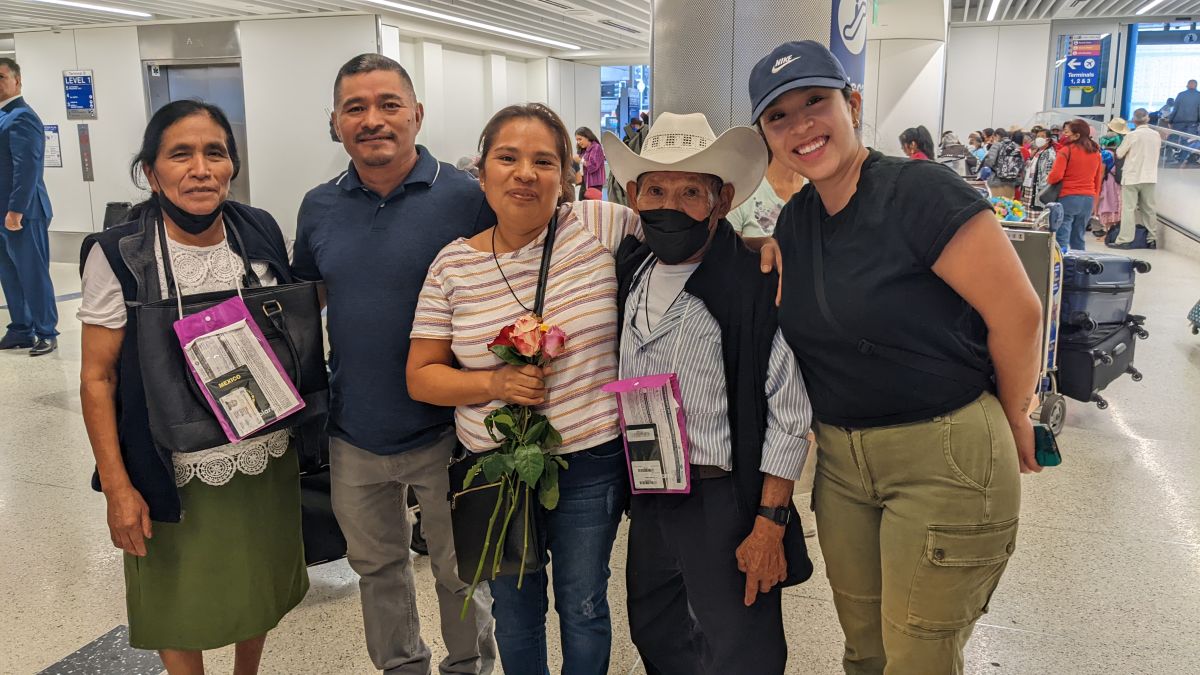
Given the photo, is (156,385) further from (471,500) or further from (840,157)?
(840,157)

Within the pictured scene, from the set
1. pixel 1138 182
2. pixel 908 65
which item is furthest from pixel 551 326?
pixel 1138 182

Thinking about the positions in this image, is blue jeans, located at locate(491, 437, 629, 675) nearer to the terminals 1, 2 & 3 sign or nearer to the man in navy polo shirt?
the man in navy polo shirt

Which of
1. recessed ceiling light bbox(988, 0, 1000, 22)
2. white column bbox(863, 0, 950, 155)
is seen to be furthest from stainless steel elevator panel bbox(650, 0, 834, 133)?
recessed ceiling light bbox(988, 0, 1000, 22)

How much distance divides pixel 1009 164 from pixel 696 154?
43.1ft

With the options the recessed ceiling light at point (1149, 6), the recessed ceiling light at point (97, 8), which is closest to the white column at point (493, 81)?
the recessed ceiling light at point (97, 8)

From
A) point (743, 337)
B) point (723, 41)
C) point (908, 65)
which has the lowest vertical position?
point (743, 337)

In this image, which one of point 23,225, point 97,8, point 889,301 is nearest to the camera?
point 889,301

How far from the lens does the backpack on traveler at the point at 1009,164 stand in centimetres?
1296

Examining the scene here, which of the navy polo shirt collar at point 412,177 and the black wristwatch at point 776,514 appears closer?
the black wristwatch at point 776,514

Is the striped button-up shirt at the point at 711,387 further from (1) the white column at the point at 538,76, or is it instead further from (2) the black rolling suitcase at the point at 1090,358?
(1) the white column at the point at 538,76

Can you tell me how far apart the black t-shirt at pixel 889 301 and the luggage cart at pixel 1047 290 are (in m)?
2.55

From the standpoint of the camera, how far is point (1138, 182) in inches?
480

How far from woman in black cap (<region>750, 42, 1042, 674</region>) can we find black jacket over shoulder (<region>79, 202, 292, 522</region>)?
1310mm

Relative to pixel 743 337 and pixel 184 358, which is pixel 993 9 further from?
pixel 184 358
